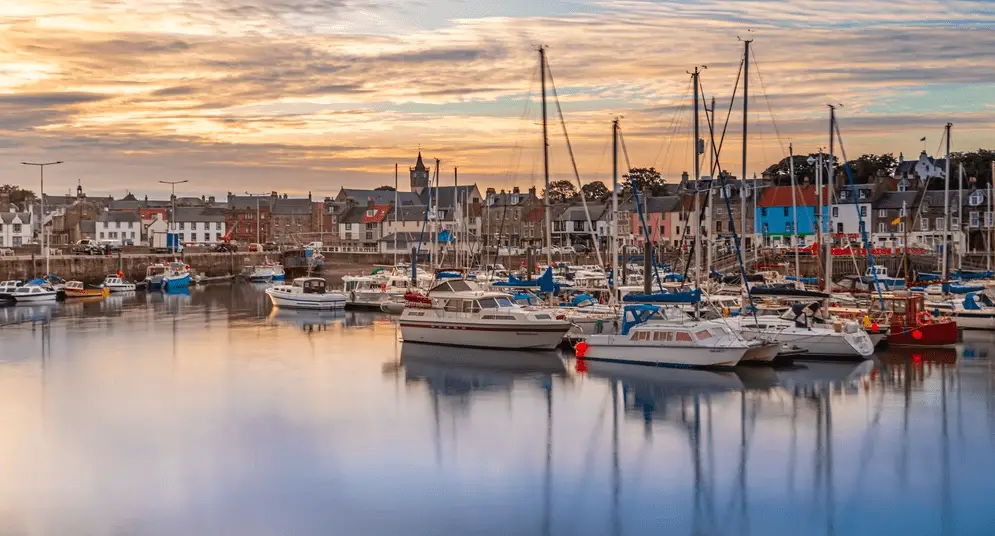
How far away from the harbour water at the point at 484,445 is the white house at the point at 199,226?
89730mm

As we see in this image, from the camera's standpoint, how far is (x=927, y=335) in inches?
1396

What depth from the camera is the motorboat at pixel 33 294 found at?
57.0 meters

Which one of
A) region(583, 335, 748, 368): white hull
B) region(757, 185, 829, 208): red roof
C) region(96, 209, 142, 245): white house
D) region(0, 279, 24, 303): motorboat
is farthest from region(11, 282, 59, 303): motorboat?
region(96, 209, 142, 245): white house

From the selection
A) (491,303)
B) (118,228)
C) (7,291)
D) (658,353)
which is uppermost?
(118,228)

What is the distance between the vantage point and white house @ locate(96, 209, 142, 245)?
398 ft

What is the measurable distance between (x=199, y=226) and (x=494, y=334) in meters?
96.9

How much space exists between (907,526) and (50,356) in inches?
1104

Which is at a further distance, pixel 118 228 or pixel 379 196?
pixel 379 196

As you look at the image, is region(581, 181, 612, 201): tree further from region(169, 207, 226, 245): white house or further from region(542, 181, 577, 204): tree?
region(169, 207, 226, 245): white house

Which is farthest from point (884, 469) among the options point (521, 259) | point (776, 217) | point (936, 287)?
point (776, 217)

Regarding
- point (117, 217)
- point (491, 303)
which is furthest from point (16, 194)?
point (491, 303)

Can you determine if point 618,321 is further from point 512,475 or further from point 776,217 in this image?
point 776,217

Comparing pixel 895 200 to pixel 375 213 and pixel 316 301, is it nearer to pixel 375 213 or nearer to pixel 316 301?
pixel 316 301

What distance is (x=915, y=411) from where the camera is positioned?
25.9 metres
